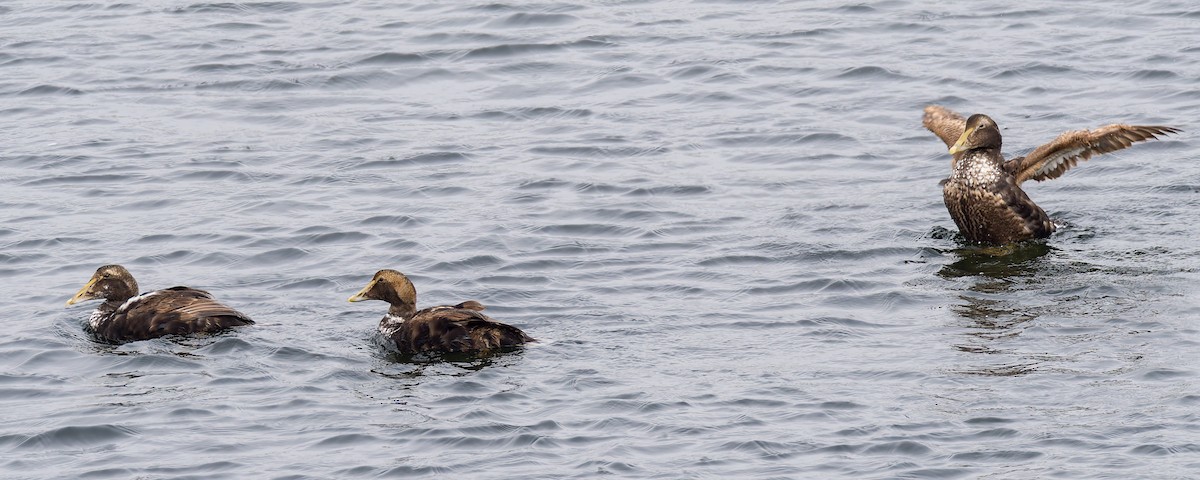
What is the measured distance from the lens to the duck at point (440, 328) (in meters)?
11.6

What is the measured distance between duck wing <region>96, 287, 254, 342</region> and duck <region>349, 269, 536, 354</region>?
964 millimetres

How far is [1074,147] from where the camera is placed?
14383 millimetres

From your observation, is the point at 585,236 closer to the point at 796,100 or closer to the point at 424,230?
the point at 424,230

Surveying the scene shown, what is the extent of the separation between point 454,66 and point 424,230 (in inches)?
245

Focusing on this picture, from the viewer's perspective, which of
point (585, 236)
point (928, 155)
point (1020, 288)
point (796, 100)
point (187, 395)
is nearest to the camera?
point (187, 395)

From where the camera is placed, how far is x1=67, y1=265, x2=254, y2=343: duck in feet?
40.0

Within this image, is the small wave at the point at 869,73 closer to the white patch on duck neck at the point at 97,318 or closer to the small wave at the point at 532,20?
the small wave at the point at 532,20

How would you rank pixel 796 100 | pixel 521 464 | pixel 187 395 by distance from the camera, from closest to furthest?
pixel 521 464 → pixel 187 395 → pixel 796 100

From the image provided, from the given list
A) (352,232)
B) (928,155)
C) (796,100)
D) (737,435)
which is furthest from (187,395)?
(796,100)

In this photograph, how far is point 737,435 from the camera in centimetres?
995

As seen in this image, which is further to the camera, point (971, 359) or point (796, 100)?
point (796, 100)

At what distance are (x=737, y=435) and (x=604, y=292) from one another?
11.0 ft

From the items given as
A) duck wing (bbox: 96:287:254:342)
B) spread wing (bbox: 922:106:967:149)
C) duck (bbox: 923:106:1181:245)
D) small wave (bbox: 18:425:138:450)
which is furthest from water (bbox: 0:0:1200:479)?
spread wing (bbox: 922:106:967:149)

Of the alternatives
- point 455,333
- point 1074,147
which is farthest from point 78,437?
point 1074,147
